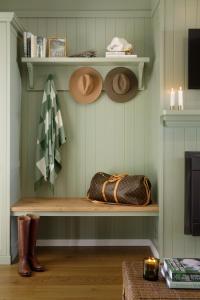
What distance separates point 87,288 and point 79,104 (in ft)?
5.99

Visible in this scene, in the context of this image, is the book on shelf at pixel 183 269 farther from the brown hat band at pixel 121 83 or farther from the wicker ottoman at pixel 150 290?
the brown hat band at pixel 121 83

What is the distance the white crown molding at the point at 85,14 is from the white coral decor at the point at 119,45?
15.6 inches

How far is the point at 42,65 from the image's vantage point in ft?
13.4

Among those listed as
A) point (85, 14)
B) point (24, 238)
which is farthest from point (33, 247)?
point (85, 14)

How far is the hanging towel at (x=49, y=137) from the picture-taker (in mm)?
3967

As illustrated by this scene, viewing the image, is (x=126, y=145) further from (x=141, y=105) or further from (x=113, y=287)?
(x=113, y=287)

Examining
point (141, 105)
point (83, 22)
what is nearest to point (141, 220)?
point (141, 105)

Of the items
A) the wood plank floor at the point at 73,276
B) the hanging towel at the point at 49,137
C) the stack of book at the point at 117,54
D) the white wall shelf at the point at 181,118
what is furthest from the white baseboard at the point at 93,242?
the stack of book at the point at 117,54

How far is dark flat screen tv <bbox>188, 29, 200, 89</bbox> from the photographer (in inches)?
134

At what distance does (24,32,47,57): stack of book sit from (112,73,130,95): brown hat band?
70cm

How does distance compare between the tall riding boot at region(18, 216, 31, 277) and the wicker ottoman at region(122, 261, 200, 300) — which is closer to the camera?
the wicker ottoman at region(122, 261, 200, 300)

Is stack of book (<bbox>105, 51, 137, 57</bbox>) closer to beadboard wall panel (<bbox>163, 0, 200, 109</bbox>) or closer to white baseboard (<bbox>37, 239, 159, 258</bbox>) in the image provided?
beadboard wall panel (<bbox>163, 0, 200, 109</bbox>)

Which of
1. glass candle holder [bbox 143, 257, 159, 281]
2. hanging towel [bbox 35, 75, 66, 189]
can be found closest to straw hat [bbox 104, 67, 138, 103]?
hanging towel [bbox 35, 75, 66, 189]

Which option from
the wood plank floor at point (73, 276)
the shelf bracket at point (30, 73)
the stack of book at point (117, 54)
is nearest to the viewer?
the wood plank floor at point (73, 276)
